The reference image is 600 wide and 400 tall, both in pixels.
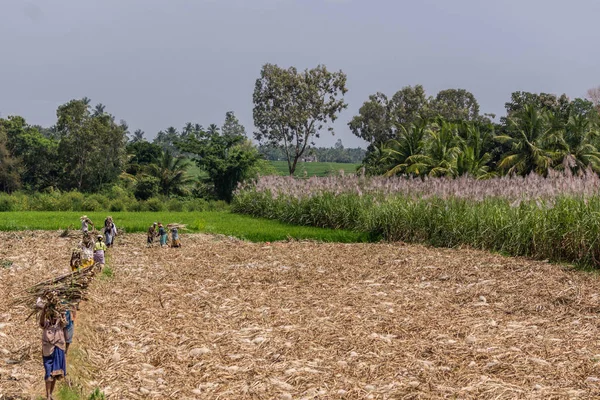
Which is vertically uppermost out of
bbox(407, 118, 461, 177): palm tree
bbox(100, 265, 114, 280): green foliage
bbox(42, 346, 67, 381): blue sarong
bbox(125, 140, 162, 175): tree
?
bbox(125, 140, 162, 175): tree

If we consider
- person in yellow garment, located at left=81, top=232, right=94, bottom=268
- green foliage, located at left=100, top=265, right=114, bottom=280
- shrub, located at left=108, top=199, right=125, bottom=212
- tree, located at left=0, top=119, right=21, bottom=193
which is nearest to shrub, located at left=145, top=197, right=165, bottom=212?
shrub, located at left=108, top=199, right=125, bottom=212

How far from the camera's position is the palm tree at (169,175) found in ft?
138

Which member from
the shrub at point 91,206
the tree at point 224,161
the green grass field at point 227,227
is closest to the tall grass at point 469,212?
the green grass field at point 227,227

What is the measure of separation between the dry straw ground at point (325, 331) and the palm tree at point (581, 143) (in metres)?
29.1

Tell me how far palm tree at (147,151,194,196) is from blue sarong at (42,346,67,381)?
3648cm

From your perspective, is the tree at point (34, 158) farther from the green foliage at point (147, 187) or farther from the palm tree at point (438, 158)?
the palm tree at point (438, 158)

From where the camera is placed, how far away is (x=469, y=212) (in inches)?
650

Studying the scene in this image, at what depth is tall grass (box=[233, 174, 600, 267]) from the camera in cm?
1399

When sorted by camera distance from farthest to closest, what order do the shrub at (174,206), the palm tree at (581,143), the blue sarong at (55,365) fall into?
the palm tree at (581,143), the shrub at (174,206), the blue sarong at (55,365)

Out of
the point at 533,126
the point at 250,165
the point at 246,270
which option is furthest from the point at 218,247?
the point at 533,126

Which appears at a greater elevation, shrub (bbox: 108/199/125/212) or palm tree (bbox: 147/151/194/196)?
palm tree (bbox: 147/151/194/196)

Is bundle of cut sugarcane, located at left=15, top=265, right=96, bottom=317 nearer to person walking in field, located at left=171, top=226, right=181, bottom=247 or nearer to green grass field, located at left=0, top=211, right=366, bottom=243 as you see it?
person walking in field, located at left=171, top=226, right=181, bottom=247

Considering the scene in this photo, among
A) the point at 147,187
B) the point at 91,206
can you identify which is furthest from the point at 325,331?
the point at 147,187

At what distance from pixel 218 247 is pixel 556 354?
11222 millimetres
